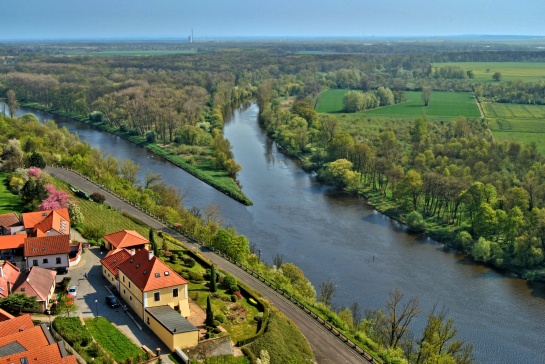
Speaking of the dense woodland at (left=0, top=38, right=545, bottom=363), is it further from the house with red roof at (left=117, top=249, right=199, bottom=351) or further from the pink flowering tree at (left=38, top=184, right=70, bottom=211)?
the house with red roof at (left=117, top=249, right=199, bottom=351)

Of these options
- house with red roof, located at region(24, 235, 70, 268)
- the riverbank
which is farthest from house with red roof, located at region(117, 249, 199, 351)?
the riverbank

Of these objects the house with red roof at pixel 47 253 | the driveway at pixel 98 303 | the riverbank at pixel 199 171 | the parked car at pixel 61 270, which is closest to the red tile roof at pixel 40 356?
the driveway at pixel 98 303

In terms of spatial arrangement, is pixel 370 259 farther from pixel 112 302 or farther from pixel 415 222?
pixel 112 302

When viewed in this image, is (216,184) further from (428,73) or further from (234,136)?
(428,73)

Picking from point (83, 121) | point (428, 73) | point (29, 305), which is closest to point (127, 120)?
point (83, 121)

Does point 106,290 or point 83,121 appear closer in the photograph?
point 106,290

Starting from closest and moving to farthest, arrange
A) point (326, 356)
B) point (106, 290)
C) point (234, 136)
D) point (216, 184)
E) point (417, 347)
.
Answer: point (326, 356)
point (106, 290)
point (417, 347)
point (216, 184)
point (234, 136)
